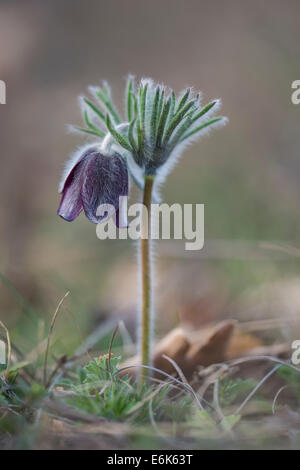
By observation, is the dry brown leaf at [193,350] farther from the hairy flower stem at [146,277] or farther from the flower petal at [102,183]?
the flower petal at [102,183]

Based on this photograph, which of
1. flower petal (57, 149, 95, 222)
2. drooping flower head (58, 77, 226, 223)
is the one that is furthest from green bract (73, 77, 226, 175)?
flower petal (57, 149, 95, 222)

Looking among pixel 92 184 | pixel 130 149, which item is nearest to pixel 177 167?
pixel 130 149

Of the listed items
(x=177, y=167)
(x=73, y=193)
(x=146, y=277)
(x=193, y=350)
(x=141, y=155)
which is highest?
(x=177, y=167)

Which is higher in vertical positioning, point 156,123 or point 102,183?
point 156,123

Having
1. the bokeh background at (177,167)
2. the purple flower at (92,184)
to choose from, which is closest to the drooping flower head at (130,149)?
the purple flower at (92,184)

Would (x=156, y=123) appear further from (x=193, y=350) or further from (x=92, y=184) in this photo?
(x=193, y=350)

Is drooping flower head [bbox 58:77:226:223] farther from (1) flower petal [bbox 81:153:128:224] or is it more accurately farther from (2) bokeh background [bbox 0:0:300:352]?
(2) bokeh background [bbox 0:0:300:352]
